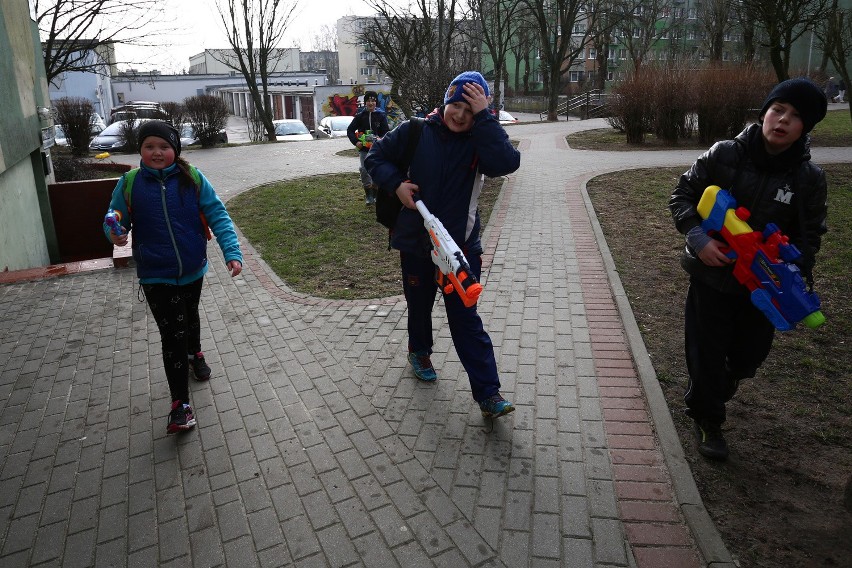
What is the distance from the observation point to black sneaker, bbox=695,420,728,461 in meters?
3.34

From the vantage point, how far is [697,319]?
A: 330cm

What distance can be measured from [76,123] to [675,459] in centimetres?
2036

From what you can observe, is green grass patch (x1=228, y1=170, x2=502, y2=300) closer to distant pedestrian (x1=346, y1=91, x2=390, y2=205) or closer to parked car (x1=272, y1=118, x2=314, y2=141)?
distant pedestrian (x1=346, y1=91, x2=390, y2=205)

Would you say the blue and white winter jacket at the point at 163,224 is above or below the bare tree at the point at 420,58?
below

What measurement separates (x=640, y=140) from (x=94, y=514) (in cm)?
1832

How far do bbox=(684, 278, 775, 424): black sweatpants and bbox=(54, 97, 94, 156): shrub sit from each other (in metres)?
20.1

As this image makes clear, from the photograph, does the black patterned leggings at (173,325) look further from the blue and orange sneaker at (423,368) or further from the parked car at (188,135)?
the parked car at (188,135)

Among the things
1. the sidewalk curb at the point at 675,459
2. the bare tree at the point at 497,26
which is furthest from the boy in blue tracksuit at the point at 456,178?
the bare tree at the point at 497,26

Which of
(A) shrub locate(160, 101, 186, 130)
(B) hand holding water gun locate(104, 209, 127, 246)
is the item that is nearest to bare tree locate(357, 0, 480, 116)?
(A) shrub locate(160, 101, 186, 130)

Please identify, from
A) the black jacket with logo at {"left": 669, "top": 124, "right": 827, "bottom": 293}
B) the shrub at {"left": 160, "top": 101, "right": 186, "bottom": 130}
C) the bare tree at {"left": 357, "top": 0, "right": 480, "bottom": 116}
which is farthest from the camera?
the shrub at {"left": 160, "top": 101, "right": 186, "bottom": 130}

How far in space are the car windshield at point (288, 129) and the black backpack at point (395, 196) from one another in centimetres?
2616

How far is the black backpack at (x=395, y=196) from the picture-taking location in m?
3.63

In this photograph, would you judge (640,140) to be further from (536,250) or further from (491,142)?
(491,142)

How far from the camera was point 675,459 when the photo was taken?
332cm
